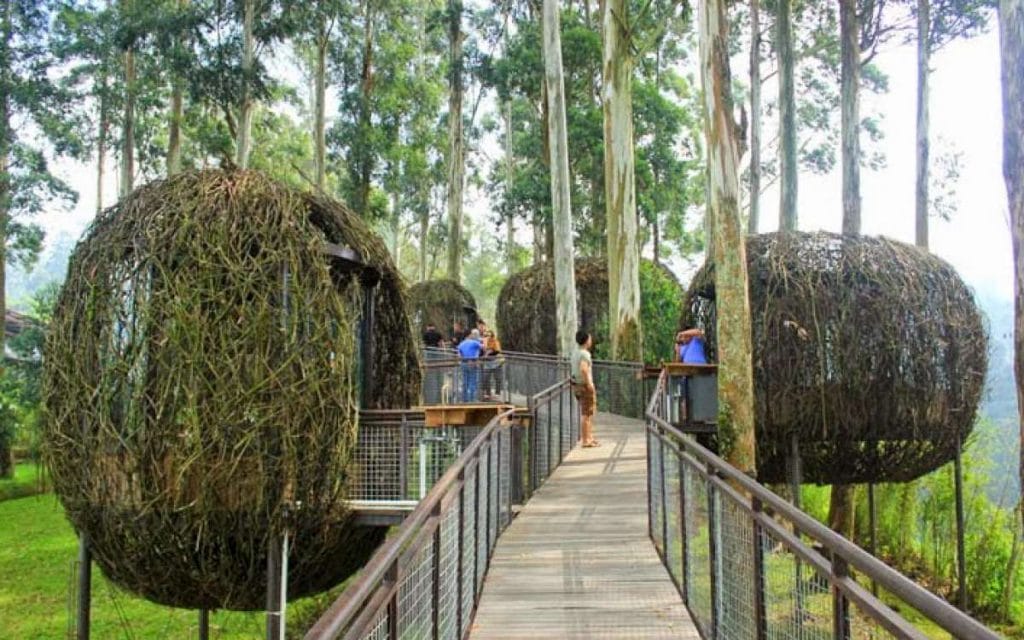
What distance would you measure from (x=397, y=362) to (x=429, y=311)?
16714mm

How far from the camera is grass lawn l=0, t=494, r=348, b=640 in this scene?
47.9 ft

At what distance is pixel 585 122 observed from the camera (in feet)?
98.2

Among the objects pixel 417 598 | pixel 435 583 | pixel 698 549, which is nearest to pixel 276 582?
pixel 698 549

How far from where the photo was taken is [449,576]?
4.64 metres

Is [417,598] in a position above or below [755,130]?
below

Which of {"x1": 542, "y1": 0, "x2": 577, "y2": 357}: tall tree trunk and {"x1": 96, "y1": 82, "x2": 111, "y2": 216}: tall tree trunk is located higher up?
{"x1": 96, "y1": 82, "x2": 111, "y2": 216}: tall tree trunk

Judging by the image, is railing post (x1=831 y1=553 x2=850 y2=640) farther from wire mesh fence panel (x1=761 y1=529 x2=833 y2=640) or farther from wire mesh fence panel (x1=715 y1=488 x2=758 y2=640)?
wire mesh fence panel (x1=715 y1=488 x2=758 y2=640)

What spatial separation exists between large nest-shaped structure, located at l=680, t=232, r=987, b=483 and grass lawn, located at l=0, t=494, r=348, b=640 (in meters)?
8.94

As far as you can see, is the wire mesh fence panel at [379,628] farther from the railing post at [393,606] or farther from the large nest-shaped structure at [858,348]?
the large nest-shaped structure at [858,348]

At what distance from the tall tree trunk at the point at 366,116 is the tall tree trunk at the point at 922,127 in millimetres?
17974

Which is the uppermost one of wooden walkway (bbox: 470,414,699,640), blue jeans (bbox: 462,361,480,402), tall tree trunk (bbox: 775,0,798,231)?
tall tree trunk (bbox: 775,0,798,231)

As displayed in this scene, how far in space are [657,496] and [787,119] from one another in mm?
17081

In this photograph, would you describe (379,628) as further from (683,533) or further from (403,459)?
(403,459)

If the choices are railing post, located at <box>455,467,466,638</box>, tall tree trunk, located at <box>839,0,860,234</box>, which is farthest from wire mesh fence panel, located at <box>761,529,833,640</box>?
tall tree trunk, located at <box>839,0,860,234</box>
